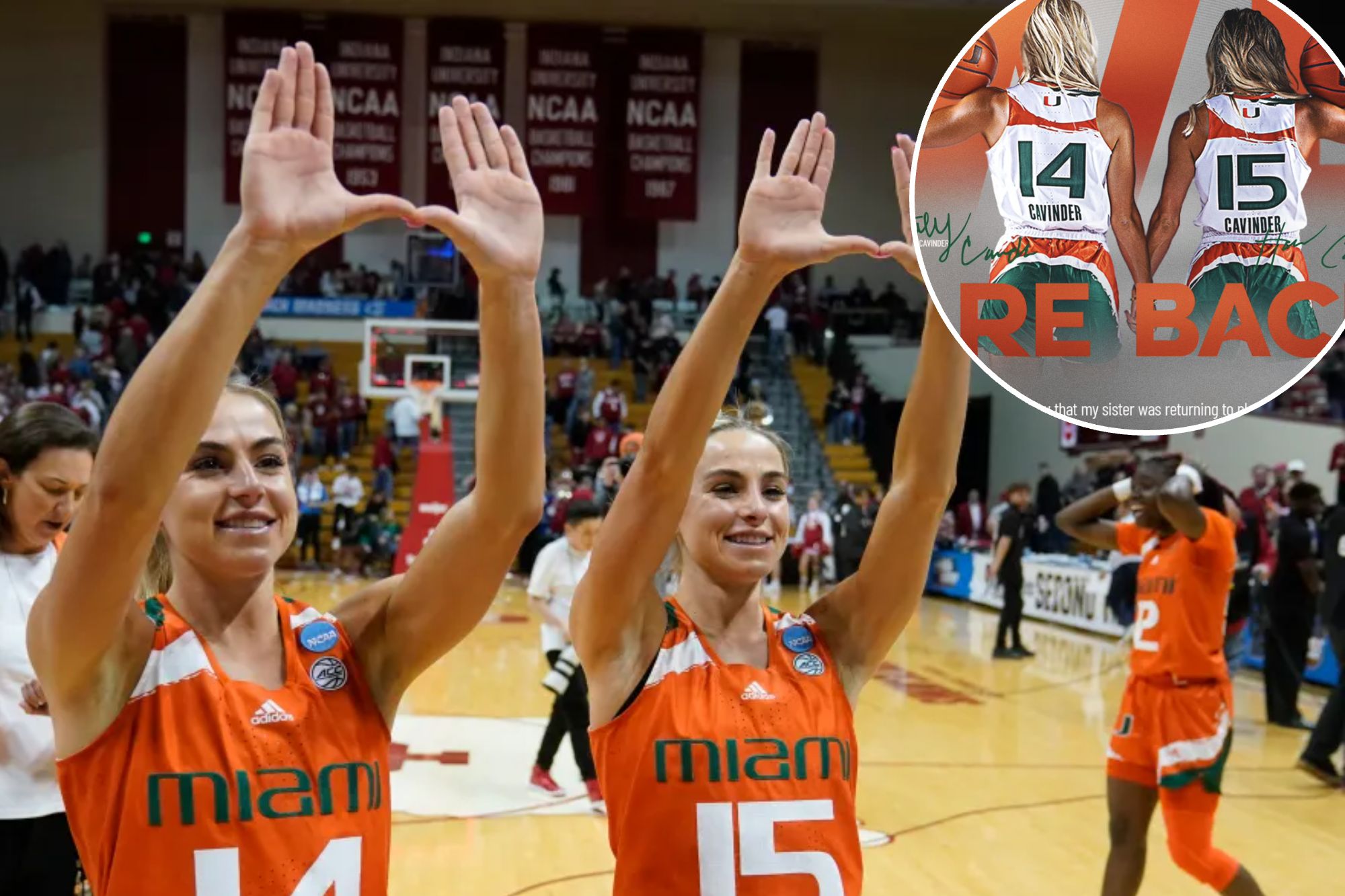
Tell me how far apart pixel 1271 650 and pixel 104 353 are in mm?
18621

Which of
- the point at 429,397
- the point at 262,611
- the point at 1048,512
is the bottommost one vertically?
the point at 1048,512

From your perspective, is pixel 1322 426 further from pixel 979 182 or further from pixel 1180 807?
pixel 979 182

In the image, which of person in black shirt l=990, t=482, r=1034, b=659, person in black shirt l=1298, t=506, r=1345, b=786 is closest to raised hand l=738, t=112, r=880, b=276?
person in black shirt l=1298, t=506, r=1345, b=786

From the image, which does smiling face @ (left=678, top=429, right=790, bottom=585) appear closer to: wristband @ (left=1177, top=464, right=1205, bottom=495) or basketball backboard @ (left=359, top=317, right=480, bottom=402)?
wristband @ (left=1177, top=464, right=1205, bottom=495)

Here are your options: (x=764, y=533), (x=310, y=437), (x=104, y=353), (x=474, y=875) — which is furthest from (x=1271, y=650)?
(x=104, y=353)

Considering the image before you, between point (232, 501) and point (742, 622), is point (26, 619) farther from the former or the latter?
point (742, 622)

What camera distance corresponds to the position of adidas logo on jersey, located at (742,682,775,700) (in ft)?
7.87

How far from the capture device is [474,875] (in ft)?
18.8

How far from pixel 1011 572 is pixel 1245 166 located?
426 inches

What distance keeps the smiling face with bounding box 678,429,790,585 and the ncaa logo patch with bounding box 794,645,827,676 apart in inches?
7.0

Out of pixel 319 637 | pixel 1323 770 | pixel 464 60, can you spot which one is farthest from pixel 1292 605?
pixel 464 60

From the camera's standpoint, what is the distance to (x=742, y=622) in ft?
8.38

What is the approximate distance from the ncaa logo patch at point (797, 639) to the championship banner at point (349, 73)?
23156mm

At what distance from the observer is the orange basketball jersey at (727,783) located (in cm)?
226
